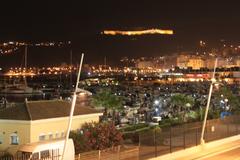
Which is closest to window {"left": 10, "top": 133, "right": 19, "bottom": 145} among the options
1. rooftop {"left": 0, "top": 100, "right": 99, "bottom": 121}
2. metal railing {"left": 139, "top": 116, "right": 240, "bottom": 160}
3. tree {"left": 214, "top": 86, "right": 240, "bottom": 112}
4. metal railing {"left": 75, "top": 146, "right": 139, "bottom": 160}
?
rooftop {"left": 0, "top": 100, "right": 99, "bottom": 121}

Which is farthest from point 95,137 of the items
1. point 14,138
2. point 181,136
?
point 181,136

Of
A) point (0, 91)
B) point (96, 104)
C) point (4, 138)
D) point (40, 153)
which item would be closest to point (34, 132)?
point (4, 138)

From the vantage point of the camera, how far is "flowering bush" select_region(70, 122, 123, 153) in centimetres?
3319

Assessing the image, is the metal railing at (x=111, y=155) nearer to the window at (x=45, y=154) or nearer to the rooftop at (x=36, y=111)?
the window at (x=45, y=154)

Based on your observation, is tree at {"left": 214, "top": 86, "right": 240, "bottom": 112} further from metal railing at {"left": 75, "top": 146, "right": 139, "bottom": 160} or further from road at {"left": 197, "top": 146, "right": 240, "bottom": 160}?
metal railing at {"left": 75, "top": 146, "right": 139, "bottom": 160}

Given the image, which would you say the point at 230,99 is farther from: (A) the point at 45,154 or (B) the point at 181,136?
(A) the point at 45,154

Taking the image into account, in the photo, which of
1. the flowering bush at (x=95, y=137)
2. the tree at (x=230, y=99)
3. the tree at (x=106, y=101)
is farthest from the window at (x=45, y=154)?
the tree at (x=230, y=99)

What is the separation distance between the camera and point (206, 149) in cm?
3847

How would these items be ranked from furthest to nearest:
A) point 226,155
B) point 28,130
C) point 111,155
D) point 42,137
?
1. point 226,155
2. point 42,137
3. point 28,130
4. point 111,155

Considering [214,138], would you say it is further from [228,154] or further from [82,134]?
[82,134]

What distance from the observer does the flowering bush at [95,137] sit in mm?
33188

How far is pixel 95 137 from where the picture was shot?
35062 mm

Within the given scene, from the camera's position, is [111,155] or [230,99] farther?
[230,99]

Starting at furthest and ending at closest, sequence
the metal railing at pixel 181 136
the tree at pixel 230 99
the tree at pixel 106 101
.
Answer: the tree at pixel 230 99
the tree at pixel 106 101
the metal railing at pixel 181 136
